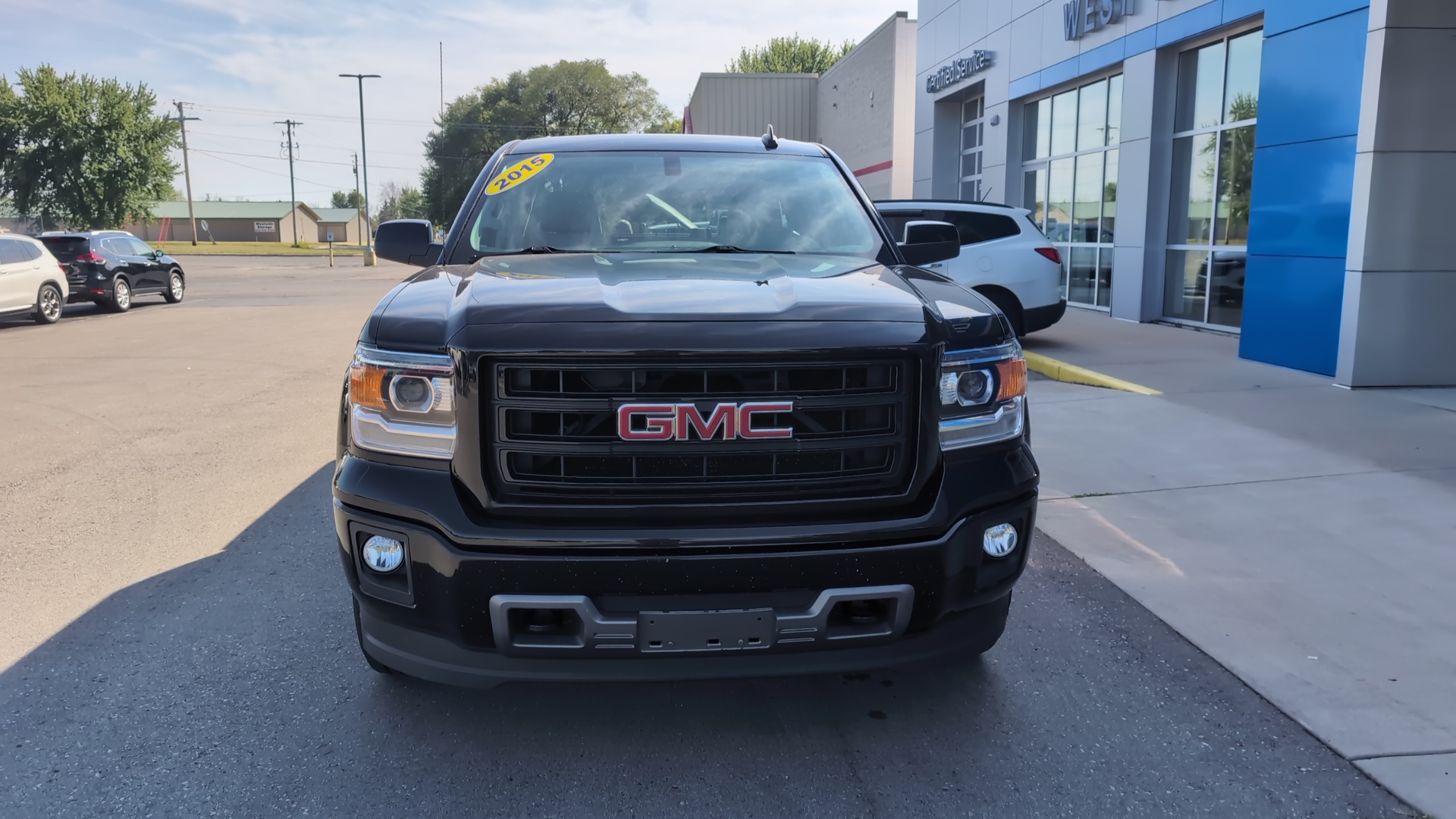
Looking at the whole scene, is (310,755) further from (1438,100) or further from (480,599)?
(1438,100)

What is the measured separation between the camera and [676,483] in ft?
7.98

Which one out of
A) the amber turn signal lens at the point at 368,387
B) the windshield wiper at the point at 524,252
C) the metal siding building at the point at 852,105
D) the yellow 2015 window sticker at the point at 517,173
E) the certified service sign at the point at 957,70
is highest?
the metal siding building at the point at 852,105

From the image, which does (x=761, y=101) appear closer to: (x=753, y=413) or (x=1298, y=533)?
(x=1298, y=533)

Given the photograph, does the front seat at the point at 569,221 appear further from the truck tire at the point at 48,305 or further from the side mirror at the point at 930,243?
the truck tire at the point at 48,305

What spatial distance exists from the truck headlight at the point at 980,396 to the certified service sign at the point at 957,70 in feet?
57.5

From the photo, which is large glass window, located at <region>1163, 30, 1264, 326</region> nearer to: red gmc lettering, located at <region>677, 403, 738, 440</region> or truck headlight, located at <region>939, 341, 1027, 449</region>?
truck headlight, located at <region>939, 341, 1027, 449</region>

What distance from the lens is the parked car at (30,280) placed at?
1573 cm

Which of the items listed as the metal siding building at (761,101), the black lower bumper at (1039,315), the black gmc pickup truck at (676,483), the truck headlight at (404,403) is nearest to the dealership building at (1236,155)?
the black lower bumper at (1039,315)

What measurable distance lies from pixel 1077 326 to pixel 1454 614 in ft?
33.6

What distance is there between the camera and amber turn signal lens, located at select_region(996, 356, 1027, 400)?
2674 mm

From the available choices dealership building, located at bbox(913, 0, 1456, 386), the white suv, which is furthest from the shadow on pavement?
the white suv

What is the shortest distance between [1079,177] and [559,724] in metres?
15.3

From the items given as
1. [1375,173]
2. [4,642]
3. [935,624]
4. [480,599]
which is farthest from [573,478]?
[1375,173]

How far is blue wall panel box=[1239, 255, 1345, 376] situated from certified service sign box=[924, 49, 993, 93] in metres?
9.90
